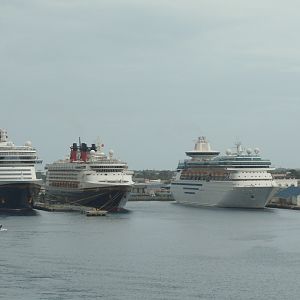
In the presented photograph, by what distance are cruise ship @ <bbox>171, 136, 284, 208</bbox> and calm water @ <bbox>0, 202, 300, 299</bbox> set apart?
17.0 metres

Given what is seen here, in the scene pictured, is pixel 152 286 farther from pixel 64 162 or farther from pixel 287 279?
pixel 64 162

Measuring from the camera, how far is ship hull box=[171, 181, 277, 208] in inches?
3391

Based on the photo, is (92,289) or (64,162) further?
(64,162)

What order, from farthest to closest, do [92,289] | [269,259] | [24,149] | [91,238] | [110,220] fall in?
[24,149] < [110,220] < [91,238] < [269,259] < [92,289]

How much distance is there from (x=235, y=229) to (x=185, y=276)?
846 inches

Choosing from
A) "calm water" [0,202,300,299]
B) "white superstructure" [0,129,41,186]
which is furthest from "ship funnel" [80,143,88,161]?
"calm water" [0,202,300,299]

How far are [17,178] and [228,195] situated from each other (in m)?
20.8

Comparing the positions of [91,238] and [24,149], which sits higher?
[24,149]

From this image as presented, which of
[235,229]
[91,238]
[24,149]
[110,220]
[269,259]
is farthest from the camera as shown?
[24,149]

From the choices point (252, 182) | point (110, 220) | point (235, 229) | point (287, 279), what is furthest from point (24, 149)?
point (287, 279)

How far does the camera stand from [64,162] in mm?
92188

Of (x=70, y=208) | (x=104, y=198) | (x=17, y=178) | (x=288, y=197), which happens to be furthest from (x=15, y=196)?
(x=288, y=197)

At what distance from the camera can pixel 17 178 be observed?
78250mm

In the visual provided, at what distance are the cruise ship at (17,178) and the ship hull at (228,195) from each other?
1826 cm
